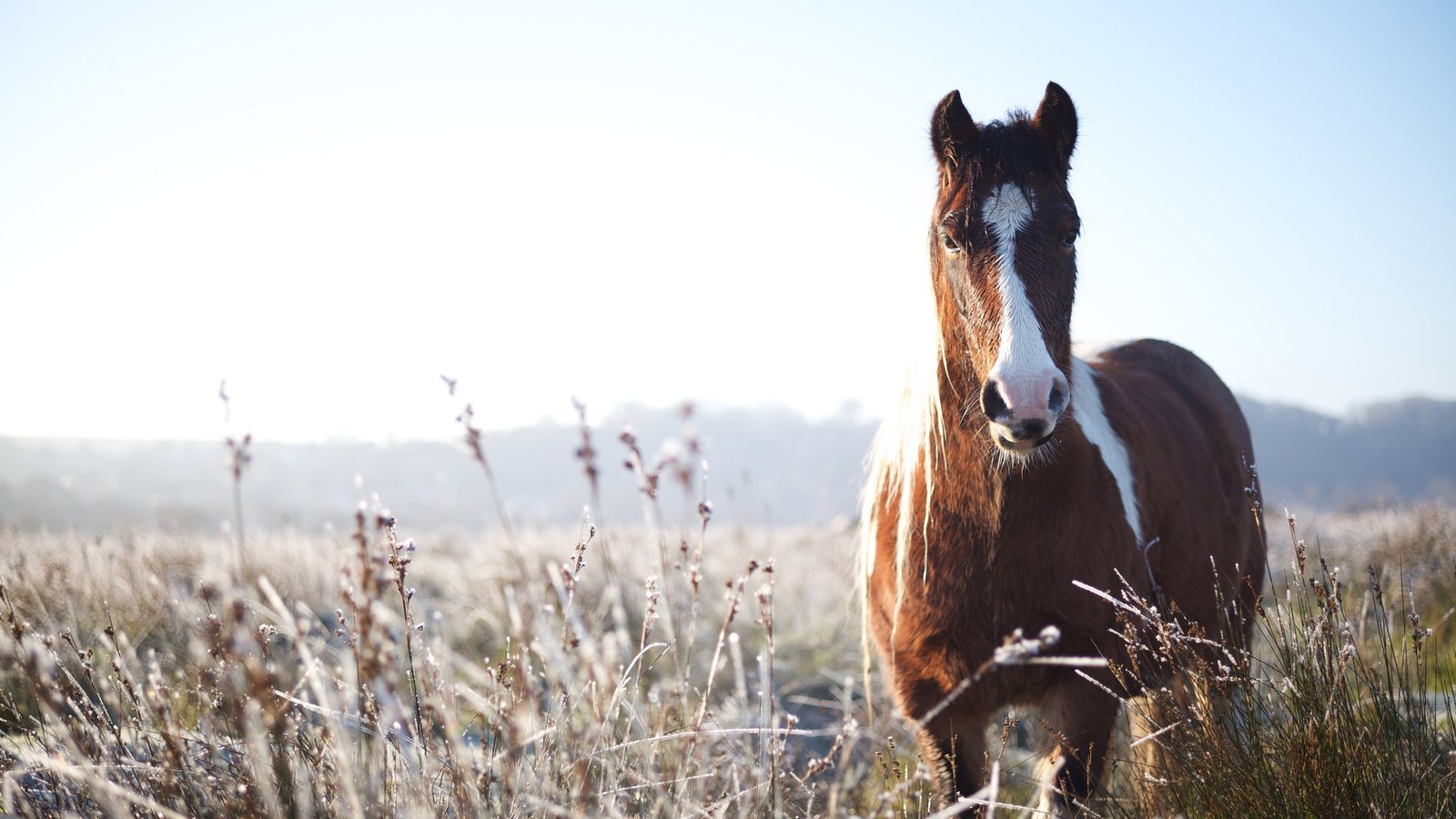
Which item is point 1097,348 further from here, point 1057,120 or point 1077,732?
point 1077,732

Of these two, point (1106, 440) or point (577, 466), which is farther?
point (577, 466)

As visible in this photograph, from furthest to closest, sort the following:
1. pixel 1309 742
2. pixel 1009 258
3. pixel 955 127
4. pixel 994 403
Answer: pixel 955 127
pixel 1009 258
pixel 994 403
pixel 1309 742

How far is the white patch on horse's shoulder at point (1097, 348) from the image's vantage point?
3.92 meters

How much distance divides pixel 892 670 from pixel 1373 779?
1.17 metres

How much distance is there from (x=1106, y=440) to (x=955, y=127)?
115cm

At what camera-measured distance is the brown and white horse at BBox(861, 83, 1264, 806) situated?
2.04 m

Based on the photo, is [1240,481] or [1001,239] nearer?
[1001,239]

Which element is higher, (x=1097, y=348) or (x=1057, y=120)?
(x=1057, y=120)

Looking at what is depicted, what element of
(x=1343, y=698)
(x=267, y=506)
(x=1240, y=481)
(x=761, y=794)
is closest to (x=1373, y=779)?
(x=1343, y=698)

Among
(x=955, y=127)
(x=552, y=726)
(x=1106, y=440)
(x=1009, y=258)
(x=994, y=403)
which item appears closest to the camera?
(x=552, y=726)

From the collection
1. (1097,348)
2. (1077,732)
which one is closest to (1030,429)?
(1077,732)

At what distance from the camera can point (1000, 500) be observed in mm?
2141

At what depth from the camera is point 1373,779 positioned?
1638 millimetres

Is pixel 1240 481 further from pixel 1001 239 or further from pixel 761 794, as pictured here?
pixel 761 794
